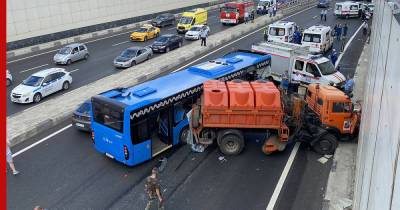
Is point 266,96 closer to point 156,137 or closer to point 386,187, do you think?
point 156,137

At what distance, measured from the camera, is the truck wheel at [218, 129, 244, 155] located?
1523cm

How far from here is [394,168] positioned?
3.71m

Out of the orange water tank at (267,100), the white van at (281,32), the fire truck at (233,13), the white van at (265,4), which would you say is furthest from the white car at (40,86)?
the white van at (265,4)

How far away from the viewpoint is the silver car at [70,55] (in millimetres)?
31297

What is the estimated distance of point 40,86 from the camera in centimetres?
2295

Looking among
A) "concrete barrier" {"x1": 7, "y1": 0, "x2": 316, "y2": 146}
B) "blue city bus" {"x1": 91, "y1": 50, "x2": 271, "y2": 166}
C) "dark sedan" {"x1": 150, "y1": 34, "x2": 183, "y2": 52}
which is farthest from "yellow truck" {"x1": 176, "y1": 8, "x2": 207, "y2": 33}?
"blue city bus" {"x1": 91, "y1": 50, "x2": 271, "y2": 166}

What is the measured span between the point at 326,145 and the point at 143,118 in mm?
7811

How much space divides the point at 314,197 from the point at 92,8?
40.8 meters

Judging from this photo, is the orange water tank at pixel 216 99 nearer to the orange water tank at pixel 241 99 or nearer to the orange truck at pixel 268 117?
the orange truck at pixel 268 117

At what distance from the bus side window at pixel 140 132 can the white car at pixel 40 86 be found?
1158cm

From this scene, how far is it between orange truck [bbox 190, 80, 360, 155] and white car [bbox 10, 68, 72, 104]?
11890 mm

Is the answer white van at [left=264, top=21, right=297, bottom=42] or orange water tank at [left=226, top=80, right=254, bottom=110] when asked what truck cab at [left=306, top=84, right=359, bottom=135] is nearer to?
orange water tank at [left=226, top=80, right=254, bottom=110]

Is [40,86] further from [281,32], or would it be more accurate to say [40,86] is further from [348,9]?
[348,9]

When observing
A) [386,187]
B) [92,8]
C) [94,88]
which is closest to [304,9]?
[92,8]
